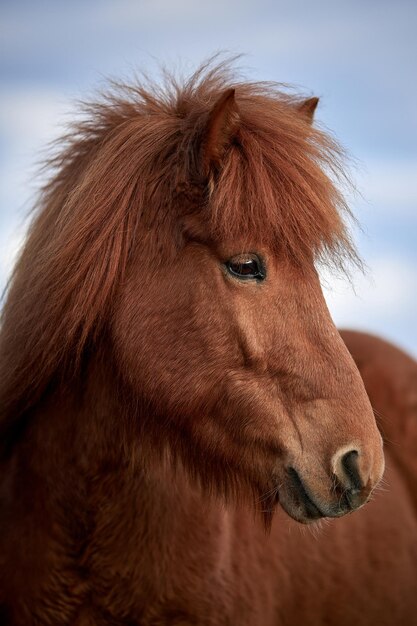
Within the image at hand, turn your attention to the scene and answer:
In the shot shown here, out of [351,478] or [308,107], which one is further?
[308,107]

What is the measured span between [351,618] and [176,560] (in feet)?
5.00

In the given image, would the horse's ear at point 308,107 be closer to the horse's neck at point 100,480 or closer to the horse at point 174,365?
the horse at point 174,365

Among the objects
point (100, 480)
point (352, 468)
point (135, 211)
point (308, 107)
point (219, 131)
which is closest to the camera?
point (352, 468)

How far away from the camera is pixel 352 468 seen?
2805 mm

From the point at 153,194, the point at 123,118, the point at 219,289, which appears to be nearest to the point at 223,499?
the point at 219,289

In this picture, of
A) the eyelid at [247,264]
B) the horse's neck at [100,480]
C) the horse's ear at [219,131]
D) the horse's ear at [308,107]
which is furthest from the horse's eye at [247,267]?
the horse's ear at [308,107]

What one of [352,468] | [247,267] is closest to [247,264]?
[247,267]

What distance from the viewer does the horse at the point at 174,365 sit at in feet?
9.70

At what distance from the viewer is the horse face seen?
2859mm

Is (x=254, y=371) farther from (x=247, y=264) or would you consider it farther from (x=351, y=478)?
(x=351, y=478)

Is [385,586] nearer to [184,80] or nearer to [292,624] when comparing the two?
[292,624]

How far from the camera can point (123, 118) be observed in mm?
3523

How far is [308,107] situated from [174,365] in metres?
1.35

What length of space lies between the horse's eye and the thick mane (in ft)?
0.28
